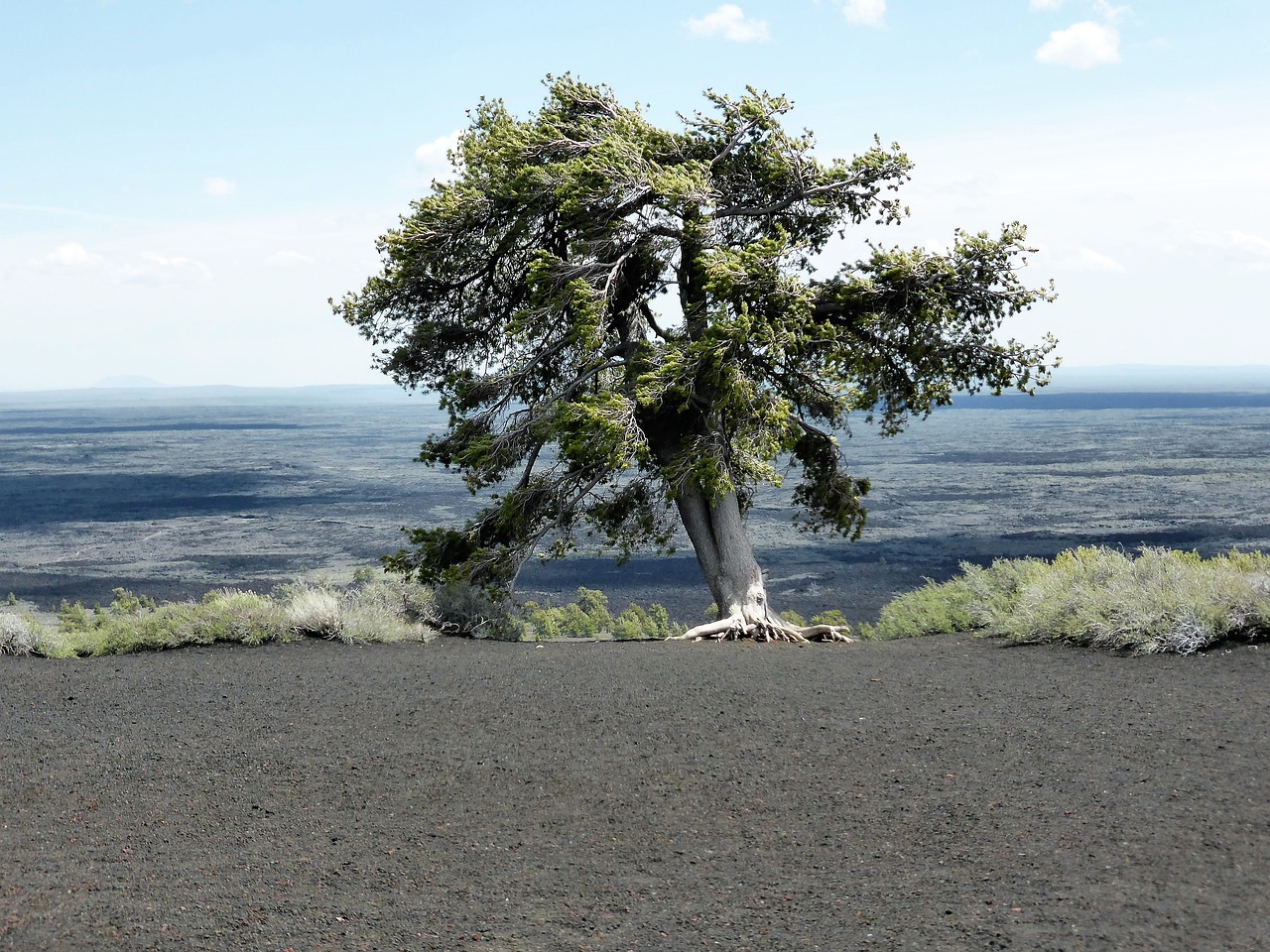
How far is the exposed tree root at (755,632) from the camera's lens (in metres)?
12.6

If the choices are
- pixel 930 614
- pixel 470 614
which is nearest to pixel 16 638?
pixel 470 614

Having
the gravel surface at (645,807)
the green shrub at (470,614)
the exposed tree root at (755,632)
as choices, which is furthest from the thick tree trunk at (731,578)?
Result: the gravel surface at (645,807)

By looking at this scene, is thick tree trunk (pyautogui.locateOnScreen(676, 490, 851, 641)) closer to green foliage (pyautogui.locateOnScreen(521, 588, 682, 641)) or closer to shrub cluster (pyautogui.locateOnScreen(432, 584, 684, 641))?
shrub cluster (pyautogui.locateOnScreen(432, 584, 684, 641))

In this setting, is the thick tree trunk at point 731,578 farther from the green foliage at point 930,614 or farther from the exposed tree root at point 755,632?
the green foliage at point 930,614

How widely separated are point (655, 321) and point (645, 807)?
974 cm

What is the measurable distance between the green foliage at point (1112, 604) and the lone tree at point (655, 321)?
5.02 ft

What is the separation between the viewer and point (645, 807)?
242 inches

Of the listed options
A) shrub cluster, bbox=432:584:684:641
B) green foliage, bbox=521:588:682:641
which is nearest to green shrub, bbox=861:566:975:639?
shrub cluster, bbox=432:584:684:641

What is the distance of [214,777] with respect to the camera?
6781 mm

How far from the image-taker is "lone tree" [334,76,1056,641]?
12.5 meters

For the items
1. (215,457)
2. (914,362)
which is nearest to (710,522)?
(914,362)

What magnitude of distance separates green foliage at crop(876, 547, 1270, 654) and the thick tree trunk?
1.22 metres

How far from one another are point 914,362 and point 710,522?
3.13 metres

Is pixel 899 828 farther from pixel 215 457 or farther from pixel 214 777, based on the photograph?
pixel 215 457
